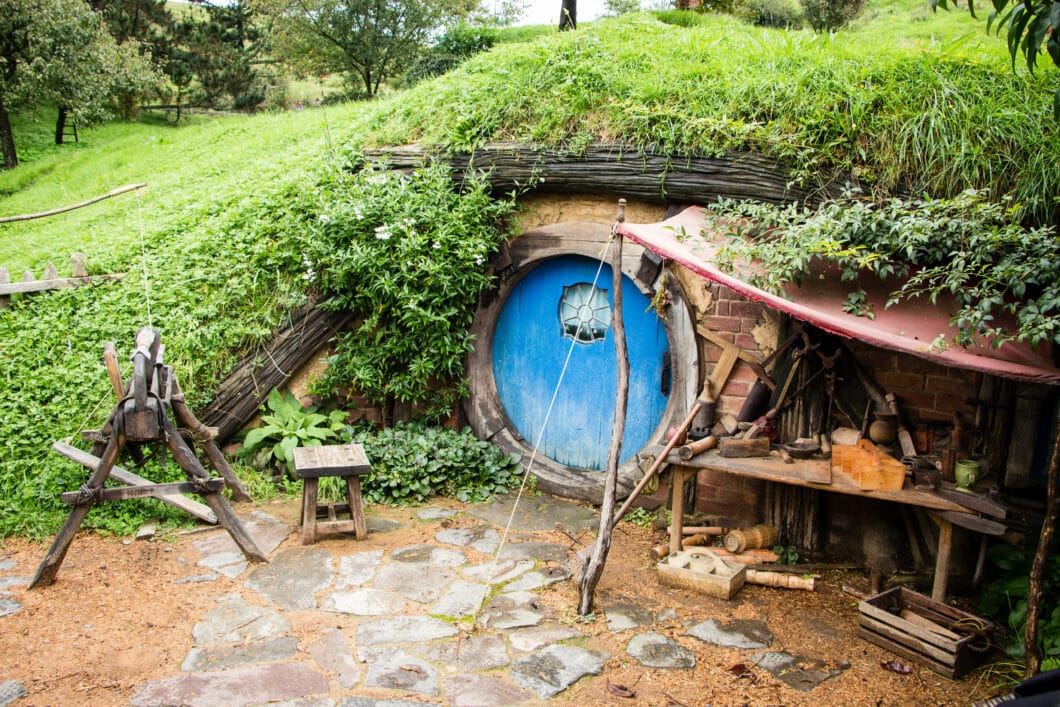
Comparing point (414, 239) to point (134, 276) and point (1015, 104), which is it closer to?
point (134, 276)

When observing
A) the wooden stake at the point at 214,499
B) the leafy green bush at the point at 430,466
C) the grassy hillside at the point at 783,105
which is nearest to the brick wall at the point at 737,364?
the grassy hillside at the point at 783,105

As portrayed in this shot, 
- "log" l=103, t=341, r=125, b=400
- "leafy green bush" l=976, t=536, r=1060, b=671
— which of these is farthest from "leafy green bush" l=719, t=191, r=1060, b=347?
"log" l=103, t=341, r=125, b=400

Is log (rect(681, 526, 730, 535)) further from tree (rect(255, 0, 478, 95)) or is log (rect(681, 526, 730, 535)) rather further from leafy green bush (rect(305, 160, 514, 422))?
tree (rect(255, 0, 478, 95))

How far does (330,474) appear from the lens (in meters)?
5.02

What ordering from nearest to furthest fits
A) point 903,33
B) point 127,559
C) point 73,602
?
1. point 73,602
2. point 127,559
3. point 903,33

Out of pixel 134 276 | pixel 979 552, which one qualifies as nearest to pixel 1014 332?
pixel 979 552

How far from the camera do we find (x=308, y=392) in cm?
632

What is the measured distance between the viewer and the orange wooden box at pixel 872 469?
427 centimetres

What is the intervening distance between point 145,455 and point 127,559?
3.29 feet

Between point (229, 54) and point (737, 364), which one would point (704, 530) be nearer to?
point (737, 364)

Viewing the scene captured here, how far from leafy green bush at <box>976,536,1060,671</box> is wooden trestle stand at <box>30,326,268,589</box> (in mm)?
4276

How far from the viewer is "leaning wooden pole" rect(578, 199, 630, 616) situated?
4312mm

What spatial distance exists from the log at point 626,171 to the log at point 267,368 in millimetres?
1462

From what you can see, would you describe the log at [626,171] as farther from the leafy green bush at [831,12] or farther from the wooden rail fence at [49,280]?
the leafy green bush at [831,12]
